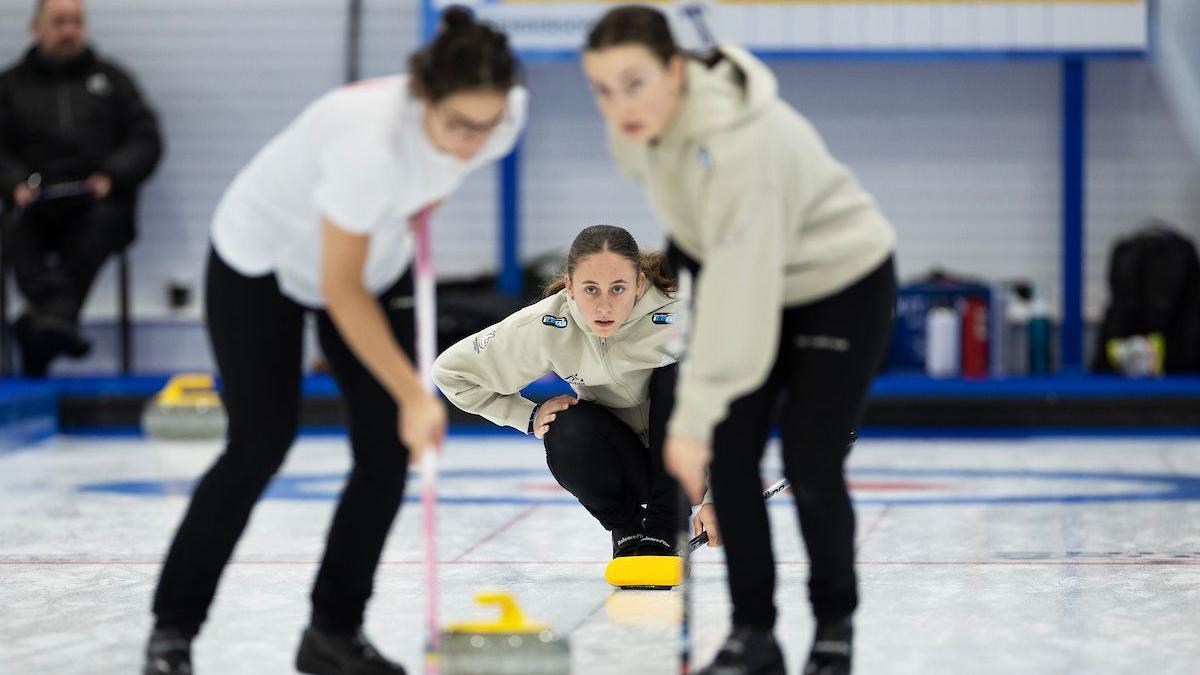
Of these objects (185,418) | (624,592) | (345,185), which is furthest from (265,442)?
(185,418)

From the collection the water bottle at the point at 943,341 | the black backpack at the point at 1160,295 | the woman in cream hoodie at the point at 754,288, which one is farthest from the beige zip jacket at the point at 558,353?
the black backpack at the point at 1160,295

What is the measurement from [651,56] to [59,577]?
1982 millimetres

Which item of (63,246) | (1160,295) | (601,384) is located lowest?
(1160,295)

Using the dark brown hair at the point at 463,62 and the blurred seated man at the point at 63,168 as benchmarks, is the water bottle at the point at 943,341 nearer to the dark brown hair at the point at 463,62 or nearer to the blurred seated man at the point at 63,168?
the blurred seated man at the point at 63,168

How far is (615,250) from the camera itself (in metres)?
3.12

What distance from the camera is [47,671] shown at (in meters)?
2.58

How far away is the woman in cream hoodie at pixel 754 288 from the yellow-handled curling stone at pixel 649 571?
30.9 inches

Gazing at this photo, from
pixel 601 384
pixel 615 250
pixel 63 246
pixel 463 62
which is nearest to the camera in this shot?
pixel 463 62

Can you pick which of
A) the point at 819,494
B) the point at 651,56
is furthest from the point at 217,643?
the point at 651,56

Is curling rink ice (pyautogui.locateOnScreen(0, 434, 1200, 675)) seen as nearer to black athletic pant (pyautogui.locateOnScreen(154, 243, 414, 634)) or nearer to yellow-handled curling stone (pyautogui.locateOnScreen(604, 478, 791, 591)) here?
yellow-handled curling stone (pyautogui.locateOnScreen(604, 478, 791, 591))

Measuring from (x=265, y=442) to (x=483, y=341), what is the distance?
942 mm

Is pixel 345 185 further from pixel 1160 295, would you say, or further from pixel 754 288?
pixel 1160 295

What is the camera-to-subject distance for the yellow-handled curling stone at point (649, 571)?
3270 millimetres

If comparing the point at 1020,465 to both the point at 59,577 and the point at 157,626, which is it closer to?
the point at 59,577
